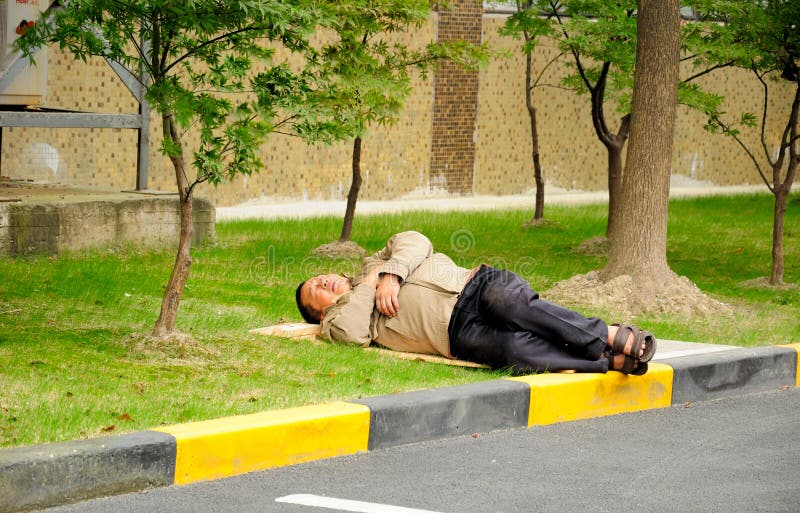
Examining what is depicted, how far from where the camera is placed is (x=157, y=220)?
1205 cm

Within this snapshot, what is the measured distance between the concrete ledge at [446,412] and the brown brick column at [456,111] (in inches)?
539

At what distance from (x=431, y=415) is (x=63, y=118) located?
722 centimetres

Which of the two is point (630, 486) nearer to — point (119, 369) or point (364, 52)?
point (119, 369)

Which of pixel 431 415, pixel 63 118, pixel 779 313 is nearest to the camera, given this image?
pixel 431 415

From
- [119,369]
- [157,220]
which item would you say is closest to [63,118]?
[157,220]

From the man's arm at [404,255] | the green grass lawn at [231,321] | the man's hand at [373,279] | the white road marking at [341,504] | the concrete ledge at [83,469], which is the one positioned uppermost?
the man's arm at [404,255]

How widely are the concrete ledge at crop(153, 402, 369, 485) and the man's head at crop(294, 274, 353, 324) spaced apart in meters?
1.72

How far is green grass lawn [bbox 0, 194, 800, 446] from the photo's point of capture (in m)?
5.72

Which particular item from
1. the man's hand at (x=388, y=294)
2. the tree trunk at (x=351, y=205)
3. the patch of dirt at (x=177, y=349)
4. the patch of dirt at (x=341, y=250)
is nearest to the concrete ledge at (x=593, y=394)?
the man's hand at (x=388, y=294)

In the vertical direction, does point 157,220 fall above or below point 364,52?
below

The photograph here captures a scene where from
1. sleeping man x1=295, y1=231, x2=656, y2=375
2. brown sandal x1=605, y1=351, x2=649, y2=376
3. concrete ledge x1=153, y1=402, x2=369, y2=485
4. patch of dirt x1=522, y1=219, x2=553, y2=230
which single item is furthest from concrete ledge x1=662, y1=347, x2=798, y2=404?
patch of dirt x1=522, y1=219, x2=553, y2=230

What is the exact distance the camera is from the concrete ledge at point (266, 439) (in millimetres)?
4996

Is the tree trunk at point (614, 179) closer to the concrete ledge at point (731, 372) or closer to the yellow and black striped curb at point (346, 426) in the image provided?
the concrete ledge at point (731, 372)

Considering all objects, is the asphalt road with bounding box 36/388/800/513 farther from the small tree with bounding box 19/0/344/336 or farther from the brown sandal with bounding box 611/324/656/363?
the small tree with bounding box 19/0/344/336
